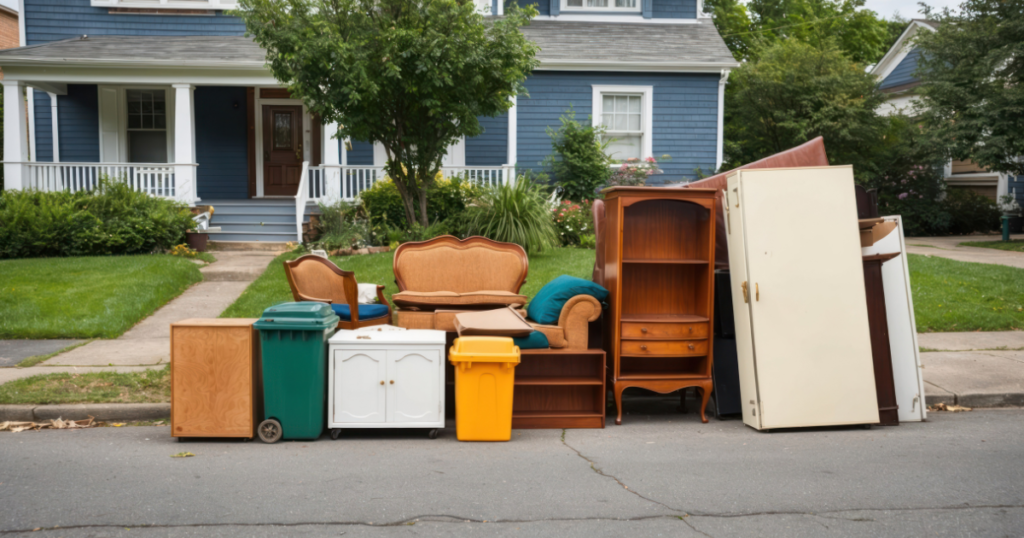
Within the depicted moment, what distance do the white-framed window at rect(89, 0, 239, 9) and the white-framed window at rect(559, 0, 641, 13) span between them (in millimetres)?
8026

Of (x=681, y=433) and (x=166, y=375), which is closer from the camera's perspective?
(x=681, y=433)

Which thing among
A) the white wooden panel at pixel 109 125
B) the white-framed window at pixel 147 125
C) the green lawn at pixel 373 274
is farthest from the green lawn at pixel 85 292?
the white-framed window at pixel 147 125

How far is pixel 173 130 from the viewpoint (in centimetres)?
1772

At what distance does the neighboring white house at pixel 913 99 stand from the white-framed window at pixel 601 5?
7.34 m

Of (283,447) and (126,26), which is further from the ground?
(126,26)

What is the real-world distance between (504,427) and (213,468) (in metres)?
1.95

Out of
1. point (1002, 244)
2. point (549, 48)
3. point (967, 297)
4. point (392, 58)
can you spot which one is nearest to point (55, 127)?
point (392, 58)

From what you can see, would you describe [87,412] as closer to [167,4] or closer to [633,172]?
[633,172]

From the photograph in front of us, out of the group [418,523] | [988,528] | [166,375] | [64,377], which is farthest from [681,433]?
[64,377]

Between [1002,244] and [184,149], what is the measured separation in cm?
1783

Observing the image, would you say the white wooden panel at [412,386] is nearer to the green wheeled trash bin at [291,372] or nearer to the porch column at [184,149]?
the green wheeled trash bin at [291,372]

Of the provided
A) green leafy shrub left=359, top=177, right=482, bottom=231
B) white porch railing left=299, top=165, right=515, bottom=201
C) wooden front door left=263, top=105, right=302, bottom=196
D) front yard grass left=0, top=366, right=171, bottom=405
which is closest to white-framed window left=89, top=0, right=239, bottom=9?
wooden front door left=263, top=105, right=302, bottom=196

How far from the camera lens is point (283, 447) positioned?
521cm

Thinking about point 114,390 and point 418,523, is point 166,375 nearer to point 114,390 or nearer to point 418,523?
point 114,390
